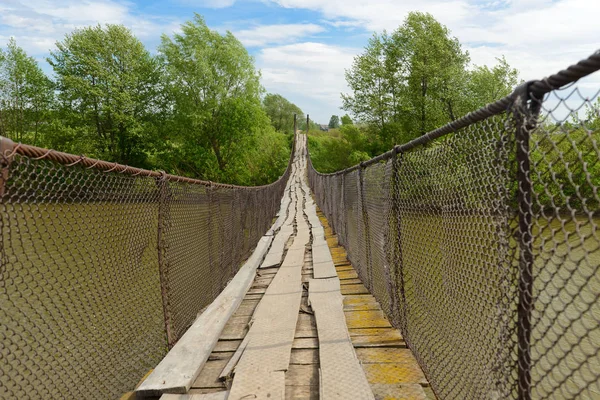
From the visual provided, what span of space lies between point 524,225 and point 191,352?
2016mm

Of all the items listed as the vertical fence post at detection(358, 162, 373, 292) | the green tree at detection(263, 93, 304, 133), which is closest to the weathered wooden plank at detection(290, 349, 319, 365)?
the vertical fence post at detection(358, 162, 373, 292)

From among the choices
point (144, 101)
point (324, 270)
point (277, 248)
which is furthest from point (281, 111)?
point (324, 270)

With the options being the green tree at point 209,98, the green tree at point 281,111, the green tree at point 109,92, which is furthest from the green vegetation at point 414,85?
the green tree at point 281,111

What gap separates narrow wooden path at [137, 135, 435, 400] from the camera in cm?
207

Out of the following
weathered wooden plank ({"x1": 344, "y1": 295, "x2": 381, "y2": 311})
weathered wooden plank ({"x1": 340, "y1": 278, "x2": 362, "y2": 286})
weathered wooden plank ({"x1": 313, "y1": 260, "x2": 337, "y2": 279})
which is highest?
weathered wooden plank ({"x1": 313, "y1": 260, "x2": 337, "y2": 279})

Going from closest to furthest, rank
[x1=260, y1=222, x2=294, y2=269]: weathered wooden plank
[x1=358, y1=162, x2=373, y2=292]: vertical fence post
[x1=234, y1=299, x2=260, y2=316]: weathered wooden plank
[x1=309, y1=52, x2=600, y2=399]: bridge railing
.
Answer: [x1=309, y1=52, x2=600, y2=399]: bridge railing → [x1=234, y1=299, x2=260, y2=316]: weathered wooden plank → [x1=358, y1=162, x2=373, y2=292]: vertical fence post → [x1=260, y1=222, x2=294, y2=269]: weathered wooden plank

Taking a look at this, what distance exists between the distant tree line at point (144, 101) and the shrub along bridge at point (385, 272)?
2160 centimetres

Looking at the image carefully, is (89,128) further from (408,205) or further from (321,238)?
(408,205)

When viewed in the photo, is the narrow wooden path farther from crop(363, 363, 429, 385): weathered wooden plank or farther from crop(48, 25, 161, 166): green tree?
crop(48, 25, 161, 166): green tree

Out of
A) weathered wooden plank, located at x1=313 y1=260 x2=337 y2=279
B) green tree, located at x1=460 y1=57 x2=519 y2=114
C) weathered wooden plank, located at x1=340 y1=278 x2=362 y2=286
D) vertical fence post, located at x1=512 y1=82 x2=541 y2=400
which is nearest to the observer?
vertical fence post, located at x1=512 y1=82 x2=541 y2=400

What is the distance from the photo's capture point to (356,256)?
4.56 metres

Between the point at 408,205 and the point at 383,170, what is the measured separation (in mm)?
442

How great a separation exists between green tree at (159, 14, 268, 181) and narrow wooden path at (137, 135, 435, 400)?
72.0 ft

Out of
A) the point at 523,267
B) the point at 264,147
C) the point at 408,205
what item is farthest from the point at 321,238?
the point at 264,147
